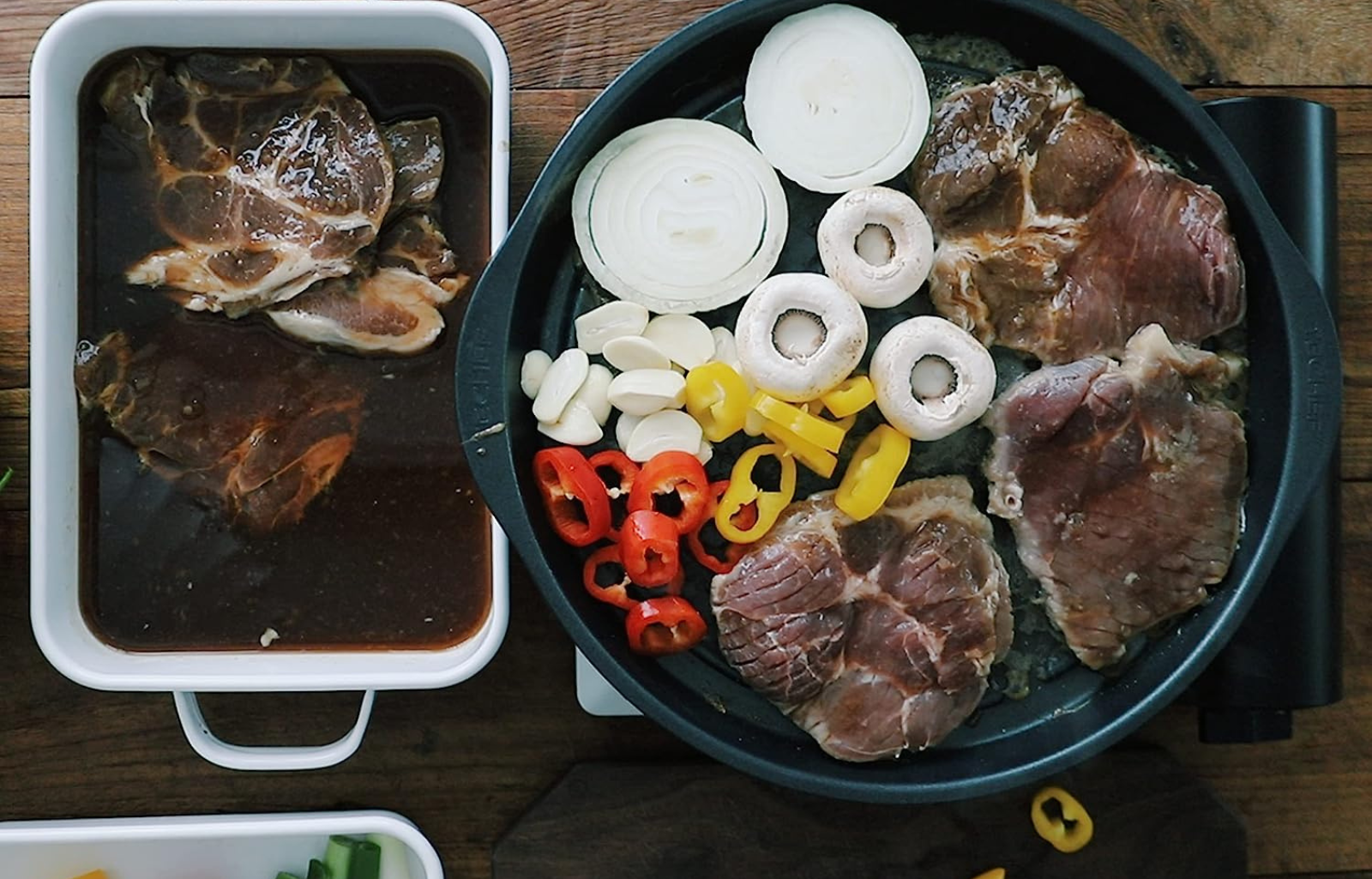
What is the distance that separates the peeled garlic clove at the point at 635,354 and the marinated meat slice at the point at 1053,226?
0.41 m

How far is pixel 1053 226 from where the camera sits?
182 cm

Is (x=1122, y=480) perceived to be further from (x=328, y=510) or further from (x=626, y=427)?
(x=328, y=510)

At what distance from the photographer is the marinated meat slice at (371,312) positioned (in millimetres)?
1885

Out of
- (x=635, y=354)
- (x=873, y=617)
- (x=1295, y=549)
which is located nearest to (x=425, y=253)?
(x=635, y=354)

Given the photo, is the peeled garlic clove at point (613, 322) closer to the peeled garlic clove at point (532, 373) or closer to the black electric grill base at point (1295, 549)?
the peeled garlic clove at point (532, 373)

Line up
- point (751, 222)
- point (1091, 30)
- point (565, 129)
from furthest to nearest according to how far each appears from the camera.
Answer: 1. point (565, 129)
2. point (751, 222)
3. point (1091, 30)

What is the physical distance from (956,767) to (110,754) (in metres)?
1.34

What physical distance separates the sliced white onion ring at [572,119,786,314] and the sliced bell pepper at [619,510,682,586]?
1.02ft

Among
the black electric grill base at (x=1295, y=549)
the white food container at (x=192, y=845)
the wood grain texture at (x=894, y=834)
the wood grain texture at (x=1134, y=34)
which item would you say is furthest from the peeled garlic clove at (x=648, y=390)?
the black electric grill base at (x=1295, y=549)

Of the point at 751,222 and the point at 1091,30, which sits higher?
the point at 1091,30

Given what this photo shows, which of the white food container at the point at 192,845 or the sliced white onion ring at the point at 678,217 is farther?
the white food container at the point at 192,845

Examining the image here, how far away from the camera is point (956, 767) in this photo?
182 cm

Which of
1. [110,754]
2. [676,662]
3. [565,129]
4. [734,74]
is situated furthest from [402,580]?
[734,74]

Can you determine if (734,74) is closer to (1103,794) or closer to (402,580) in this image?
(402,580)
